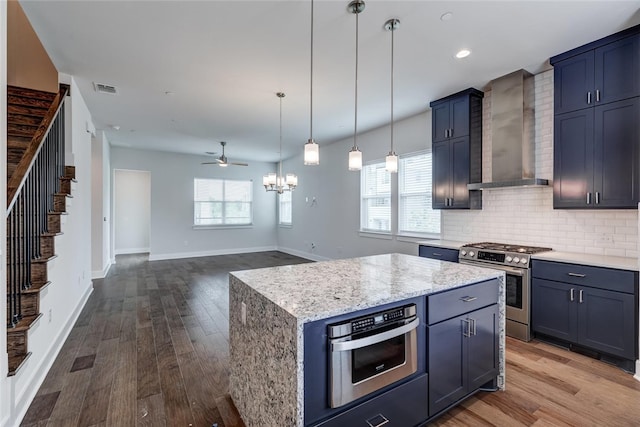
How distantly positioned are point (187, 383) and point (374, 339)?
1.76m

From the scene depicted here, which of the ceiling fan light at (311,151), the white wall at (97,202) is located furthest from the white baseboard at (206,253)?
the ceiling fan light at (311,151)

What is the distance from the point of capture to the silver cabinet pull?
60.4 inches

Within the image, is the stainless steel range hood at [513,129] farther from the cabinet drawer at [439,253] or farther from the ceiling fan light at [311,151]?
the ceiling fan light at [311,151]

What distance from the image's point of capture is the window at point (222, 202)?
28.4 ft

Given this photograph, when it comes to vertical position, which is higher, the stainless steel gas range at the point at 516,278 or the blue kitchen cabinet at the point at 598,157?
the blue kitchen cabinet at the point at 598,157

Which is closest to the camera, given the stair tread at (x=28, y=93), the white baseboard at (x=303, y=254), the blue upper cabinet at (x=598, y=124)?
the blue upper cabinet at (x=598, y=124)

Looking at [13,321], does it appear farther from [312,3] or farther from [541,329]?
[541,329]

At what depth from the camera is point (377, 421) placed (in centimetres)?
156

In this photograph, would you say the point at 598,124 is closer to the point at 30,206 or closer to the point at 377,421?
the point at 377,421

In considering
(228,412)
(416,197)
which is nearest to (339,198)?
(416,197)

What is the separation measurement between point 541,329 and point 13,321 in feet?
14.9

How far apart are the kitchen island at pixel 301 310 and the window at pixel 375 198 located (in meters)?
3.33

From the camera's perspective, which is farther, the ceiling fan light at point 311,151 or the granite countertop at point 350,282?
the ceiling fan light at point 311,151

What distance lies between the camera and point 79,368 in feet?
8.49
